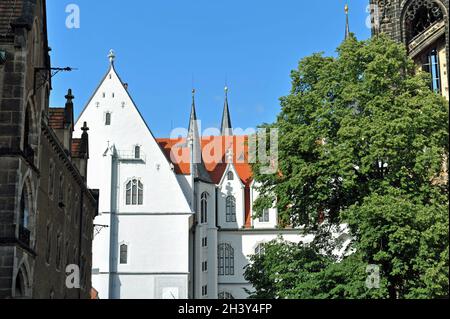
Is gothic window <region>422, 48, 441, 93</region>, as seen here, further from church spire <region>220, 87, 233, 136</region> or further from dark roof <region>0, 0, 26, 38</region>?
church spire <region>220, 87, 233, 136</region>

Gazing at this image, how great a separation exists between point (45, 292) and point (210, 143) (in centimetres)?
3979

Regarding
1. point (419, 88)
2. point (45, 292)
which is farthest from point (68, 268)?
point (419, 88)

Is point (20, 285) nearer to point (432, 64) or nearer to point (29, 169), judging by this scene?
point (29, 169)

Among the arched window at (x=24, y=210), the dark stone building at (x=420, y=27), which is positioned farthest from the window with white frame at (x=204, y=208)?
the arched window at (x=24, y=210)

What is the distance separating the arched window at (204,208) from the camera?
5873cm

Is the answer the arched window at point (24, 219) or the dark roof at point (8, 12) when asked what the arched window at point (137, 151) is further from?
the arched window at point (24, 219)

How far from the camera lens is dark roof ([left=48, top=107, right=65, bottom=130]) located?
3303 centimetres

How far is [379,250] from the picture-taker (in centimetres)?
2522

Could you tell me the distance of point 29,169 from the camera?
903 inches

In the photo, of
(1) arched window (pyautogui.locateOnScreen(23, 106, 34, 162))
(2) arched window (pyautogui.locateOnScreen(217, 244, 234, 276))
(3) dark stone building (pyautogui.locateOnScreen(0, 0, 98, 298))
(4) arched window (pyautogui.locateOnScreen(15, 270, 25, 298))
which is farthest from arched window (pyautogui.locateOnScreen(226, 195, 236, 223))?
(4) arched window (pyautogui.locateOnScreen(15, 270, 25, 298))

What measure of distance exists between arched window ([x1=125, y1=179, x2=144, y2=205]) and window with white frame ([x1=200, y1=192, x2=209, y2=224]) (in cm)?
847

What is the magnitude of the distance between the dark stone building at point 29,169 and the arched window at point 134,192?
65.6 feet
